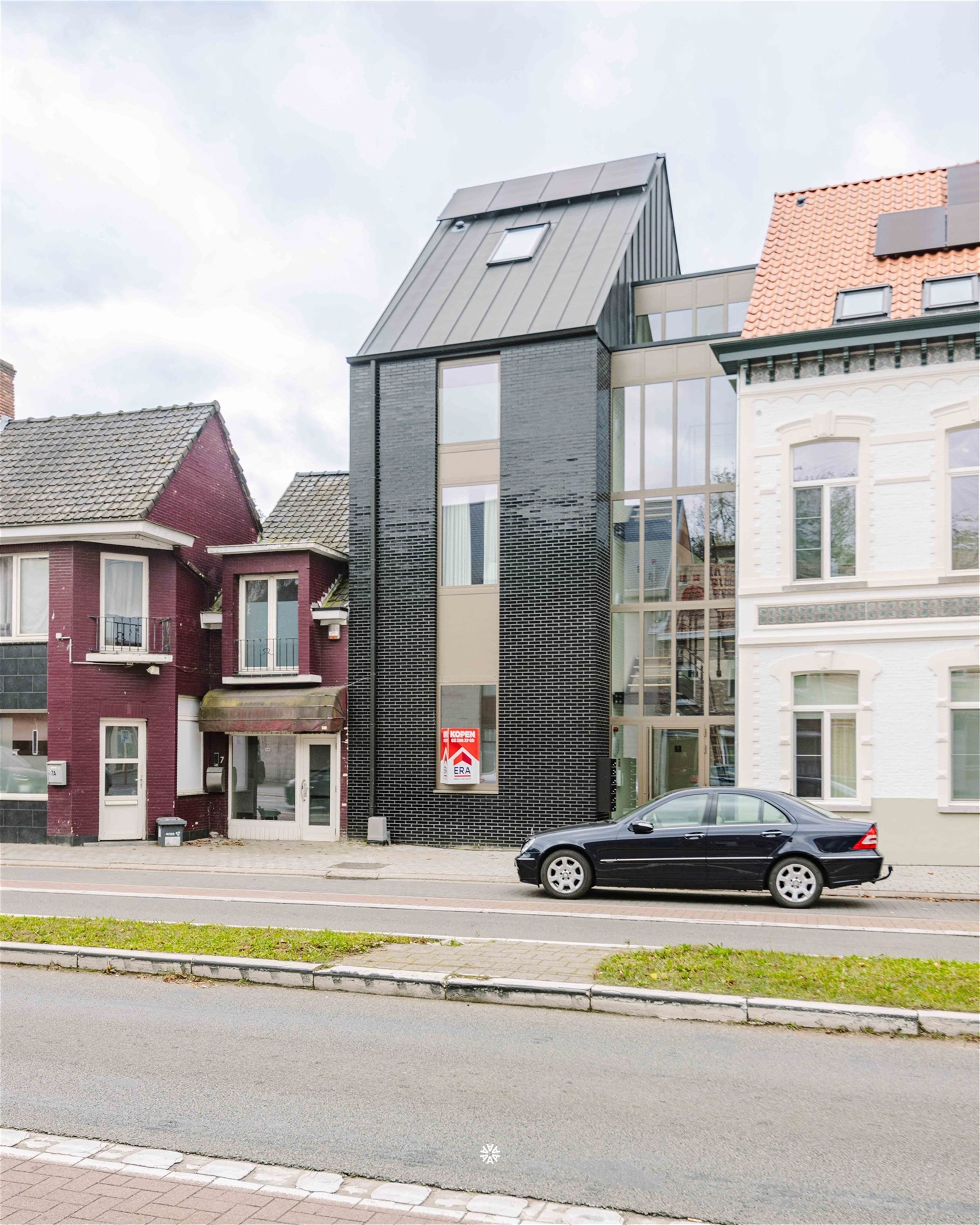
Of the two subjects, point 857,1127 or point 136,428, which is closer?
point 857,1127

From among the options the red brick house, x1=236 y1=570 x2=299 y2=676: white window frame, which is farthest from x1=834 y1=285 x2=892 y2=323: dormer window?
x1=236 y1=570 x2=299 y2=676: white window frame

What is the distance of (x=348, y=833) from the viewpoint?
21.8 m

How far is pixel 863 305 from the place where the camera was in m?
18.9

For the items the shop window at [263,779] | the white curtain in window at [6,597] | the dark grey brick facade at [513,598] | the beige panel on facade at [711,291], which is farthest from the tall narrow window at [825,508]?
the white curtain in window at [6,597]

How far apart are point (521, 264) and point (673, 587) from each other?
7561 millimetres

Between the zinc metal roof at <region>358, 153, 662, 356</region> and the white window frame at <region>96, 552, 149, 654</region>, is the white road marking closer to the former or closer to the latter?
the white window frame at <region>96, 552, 149, 654</region>

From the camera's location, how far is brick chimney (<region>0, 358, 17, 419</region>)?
26422 mm

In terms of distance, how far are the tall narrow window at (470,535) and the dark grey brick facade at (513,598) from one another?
0.27m

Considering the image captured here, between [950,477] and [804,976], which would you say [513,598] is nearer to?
[950,477]

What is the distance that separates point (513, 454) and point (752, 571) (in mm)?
5138

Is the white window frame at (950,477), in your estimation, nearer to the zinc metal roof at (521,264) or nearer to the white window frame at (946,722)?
the white window frame at (946,722)

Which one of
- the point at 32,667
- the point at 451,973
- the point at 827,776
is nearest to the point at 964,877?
the point at 827,776

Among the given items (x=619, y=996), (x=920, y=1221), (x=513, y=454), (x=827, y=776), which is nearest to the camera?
(x=920, y=1221)

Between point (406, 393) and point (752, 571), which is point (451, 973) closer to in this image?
point (752, 571)
